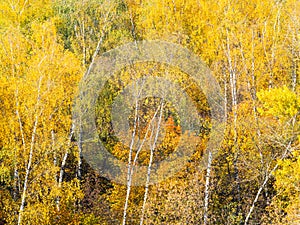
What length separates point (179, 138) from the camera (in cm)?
1656

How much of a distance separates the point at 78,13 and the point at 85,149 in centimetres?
708

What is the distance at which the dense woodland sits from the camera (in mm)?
11961

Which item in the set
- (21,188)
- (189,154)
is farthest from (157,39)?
(21,188)

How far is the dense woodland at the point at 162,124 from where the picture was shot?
11961 millimetres

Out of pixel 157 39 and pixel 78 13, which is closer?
pixel 157 39

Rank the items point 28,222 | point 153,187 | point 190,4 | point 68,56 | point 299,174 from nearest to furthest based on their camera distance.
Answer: point 299,174 → point 28,222 → point 68,56 → point 153,187 → point 190,4

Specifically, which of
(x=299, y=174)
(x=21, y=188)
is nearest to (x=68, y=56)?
(x=21, y=188)

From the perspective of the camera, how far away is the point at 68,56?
14.0 m

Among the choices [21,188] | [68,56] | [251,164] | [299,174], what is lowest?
[21,188]

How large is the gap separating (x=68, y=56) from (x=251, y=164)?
7213 millimetres

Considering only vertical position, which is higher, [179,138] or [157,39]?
[157,39]

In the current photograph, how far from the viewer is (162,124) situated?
16.2 metres

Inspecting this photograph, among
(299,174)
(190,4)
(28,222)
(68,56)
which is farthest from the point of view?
(190,4)

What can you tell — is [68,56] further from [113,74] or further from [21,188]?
[21,188]
